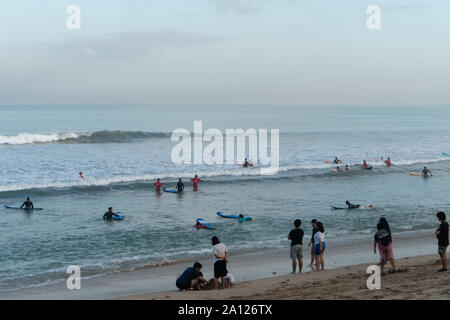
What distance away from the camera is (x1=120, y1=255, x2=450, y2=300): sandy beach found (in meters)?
8.88

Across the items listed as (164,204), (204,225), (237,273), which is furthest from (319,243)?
(164,204)

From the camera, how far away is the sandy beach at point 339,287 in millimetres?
8883

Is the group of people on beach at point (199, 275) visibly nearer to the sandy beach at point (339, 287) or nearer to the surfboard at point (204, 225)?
the sandy beach at point (339, 287)

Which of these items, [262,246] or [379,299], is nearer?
[379,299]

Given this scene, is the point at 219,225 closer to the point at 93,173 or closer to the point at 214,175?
the point at 214,175

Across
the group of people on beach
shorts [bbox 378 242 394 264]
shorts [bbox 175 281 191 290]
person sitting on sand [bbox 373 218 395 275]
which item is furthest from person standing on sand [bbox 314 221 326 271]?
shorts [bbox 175 281 191 290]

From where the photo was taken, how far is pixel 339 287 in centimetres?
1021

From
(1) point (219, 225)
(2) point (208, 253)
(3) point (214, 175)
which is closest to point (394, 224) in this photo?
(1) point (219, 225)

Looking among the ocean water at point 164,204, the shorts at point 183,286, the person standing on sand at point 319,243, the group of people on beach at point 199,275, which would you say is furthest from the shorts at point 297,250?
the ocean water at point 164,204

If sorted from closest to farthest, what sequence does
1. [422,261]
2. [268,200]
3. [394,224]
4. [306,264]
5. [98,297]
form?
[98,297] < [422,261] < [306,264] < [394,224] < [268,200]

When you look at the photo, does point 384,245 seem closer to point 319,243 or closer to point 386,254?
point 386,254

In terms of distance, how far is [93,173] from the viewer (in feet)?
122

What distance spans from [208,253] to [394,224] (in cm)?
917

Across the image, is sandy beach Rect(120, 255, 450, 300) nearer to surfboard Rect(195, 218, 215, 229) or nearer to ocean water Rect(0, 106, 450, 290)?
ocean water Rect(0, 106, 450, 290)
